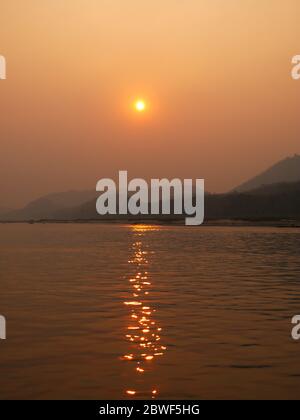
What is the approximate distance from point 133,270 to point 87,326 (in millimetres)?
28338

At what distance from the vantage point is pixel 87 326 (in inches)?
1037

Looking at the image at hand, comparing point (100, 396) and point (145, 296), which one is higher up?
point (145, 296)

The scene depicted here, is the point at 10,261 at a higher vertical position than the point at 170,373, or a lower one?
higher

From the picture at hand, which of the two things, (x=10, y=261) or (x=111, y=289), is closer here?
(x=111, y=289)

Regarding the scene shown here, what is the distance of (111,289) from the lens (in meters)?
40.0

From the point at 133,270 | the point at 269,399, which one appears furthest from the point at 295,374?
the point at 133,270

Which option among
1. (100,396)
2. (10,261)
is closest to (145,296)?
(100,396)

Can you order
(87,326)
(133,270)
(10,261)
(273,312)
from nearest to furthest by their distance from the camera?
(87,326) < (273,312) < (133,270) < (10,261)

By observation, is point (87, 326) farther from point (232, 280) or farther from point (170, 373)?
point (232, 280)

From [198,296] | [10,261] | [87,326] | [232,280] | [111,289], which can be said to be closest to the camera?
[87,326]

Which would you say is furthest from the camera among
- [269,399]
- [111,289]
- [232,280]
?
[232,280]
